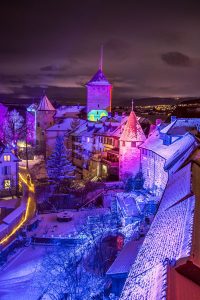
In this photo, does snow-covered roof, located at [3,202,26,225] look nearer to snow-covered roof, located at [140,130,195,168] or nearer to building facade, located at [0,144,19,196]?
building facade, located at [0,144,19,196]

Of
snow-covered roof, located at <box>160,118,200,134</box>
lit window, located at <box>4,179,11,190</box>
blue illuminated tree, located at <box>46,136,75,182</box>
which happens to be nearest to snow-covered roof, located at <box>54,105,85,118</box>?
blue illuminated tree, located at <box>46,136,75,182</box>

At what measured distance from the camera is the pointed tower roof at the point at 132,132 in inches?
1323

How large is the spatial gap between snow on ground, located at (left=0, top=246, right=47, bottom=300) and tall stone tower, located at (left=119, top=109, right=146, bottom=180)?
43.5ft

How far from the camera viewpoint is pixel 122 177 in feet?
112

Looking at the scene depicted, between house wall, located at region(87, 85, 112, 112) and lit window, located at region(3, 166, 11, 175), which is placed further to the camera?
house wall, located at region(87, 85, 112, 112)

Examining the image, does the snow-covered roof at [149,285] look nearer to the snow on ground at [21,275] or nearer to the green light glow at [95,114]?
the snow on ground at [21,275]

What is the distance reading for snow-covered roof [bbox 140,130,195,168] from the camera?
21594 millimetres

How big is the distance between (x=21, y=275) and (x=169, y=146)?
500 inches

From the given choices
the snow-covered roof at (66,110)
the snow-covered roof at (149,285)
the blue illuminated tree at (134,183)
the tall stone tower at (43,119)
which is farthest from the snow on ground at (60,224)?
the snow-covered roof at (66,110)

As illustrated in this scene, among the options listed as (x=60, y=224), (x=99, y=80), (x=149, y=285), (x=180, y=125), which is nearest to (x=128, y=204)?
(x=60, y=224)

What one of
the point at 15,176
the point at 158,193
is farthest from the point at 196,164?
the point at 15,176

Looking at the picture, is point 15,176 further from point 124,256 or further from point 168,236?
point 168,236

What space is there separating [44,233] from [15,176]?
43.8 feet

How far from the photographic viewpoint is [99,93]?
55656 mm
